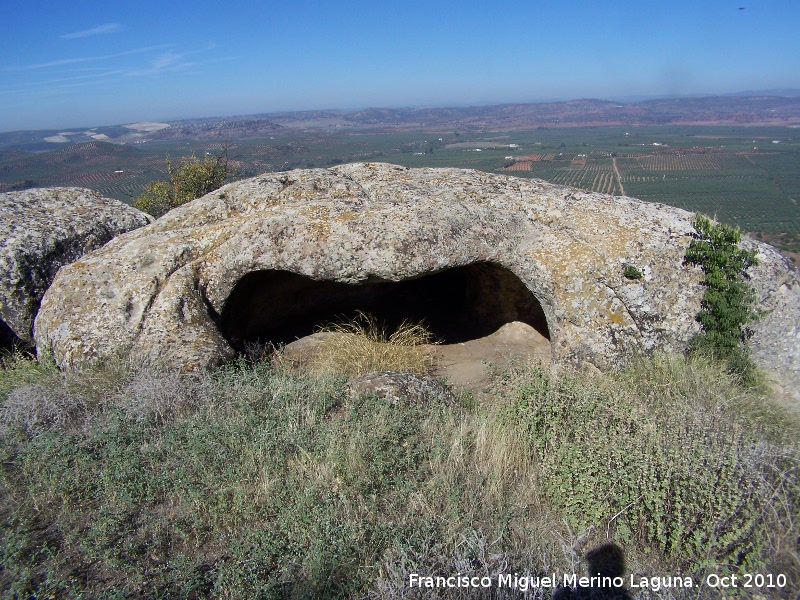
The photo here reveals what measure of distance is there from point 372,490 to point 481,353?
476 cm

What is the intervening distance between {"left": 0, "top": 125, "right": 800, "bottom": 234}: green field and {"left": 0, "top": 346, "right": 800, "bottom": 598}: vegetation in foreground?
87.4 ft

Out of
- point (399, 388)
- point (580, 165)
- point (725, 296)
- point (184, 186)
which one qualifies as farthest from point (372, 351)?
point (580, 165)

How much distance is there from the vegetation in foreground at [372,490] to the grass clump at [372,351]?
6.06ft

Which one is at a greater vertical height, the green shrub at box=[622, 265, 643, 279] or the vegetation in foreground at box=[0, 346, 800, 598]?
the green shrub at box=[622, 265, 643, 279]

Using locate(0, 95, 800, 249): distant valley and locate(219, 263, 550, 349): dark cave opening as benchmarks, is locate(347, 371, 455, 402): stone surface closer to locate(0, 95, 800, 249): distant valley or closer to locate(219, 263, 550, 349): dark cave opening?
locate(219, 263, 550, 349): dark cave opening

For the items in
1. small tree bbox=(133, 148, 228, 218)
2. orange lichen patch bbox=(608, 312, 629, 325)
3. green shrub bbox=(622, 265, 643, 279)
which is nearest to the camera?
orange lichen patch bbox=(608, 312, 629, 325)

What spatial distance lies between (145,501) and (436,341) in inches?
221

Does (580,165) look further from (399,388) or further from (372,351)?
(399,388)

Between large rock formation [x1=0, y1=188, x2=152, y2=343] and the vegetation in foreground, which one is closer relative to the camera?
the vegetation in foreground

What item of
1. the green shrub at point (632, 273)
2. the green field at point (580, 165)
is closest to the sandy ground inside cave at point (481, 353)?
the green shrub at point (632, 273)

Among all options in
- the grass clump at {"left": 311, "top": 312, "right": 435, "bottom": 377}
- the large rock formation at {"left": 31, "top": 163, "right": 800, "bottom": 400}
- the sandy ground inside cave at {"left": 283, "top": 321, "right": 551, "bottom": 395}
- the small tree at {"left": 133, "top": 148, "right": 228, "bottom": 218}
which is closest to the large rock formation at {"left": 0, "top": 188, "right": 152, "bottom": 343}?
the large rock formation at {"left": 31, "top": 163, "right": 800, "bottom": 400}

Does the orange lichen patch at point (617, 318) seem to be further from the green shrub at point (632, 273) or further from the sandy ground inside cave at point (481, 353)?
the sandy ground inside cave at point (481, 353)

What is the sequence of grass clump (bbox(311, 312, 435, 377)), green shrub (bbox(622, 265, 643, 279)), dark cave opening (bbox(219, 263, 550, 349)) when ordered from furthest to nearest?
dark cave opening (bbox(219, 263, 550, 349)) → grass clump (bbox(311, 312, 435, 377)) → green shrub (bbox(622, 265, 643, 279))

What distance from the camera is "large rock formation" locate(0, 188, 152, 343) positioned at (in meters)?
7.47
